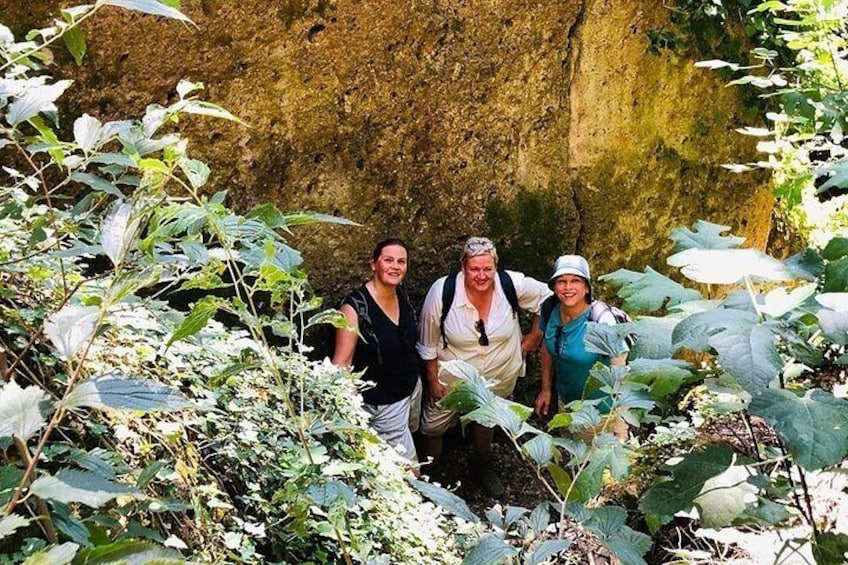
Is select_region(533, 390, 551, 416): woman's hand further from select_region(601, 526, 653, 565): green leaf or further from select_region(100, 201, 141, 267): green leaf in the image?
select_region(100, 201, 141, 267): green leaf

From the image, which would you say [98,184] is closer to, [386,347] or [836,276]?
[836,276]

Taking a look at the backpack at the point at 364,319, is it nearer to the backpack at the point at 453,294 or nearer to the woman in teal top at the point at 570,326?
the backpack at the point at 453,294

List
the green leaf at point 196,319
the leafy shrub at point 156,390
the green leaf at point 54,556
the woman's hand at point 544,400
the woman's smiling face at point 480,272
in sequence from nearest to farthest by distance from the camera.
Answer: the green leaf at point 54,556 → the leafy shrub at point 156,390 → the green leaf at point 196,319 → the woman's smiling face at point 480,272 → the woman's hand at point 544,400

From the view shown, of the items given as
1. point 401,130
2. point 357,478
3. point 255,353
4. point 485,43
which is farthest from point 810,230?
point 255,353

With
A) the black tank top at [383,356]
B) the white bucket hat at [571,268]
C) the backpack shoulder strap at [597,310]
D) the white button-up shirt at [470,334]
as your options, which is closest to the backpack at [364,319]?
the black tank top at [383,356]

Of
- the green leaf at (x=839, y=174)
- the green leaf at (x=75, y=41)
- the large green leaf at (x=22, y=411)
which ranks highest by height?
the green leaf at (x=75, y=41)

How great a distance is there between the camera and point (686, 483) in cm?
134

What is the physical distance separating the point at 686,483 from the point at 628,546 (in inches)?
8.2

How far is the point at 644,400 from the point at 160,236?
92 centimetres

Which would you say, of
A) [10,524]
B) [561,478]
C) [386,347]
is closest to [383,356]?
[386,347]

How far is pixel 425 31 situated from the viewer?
5156 mm

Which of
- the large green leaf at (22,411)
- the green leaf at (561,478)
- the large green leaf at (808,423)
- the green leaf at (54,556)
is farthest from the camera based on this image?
the green leaf at (561,478)

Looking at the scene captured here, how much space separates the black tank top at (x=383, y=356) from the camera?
14.2 feet

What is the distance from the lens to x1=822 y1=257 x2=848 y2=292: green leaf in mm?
1251
